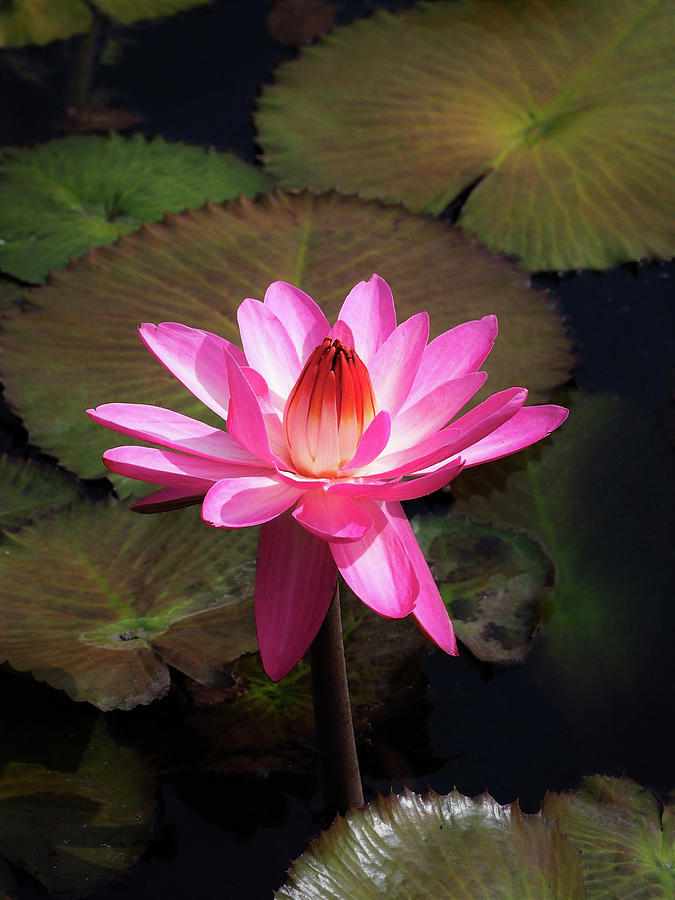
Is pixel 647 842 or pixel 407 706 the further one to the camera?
pixel 407 706

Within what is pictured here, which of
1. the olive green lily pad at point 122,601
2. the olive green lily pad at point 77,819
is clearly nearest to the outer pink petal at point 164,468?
the olive green lily pad at point 122,601

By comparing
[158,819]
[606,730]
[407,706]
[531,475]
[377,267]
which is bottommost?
[158,819]

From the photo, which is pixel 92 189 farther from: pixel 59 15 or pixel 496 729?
pixel 496 729

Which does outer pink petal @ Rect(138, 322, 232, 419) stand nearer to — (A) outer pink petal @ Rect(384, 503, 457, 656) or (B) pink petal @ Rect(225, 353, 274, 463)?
(B) pink petal @ Rect(225, 353, 274, 463)

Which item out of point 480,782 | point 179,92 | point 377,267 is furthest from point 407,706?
point 179,92

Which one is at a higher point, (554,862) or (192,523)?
(554,862)

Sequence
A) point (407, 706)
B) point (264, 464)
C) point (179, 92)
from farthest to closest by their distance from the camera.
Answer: point (179, 92) → point (407, 706) → point (264, 464)

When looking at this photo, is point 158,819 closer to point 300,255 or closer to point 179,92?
point 300,255

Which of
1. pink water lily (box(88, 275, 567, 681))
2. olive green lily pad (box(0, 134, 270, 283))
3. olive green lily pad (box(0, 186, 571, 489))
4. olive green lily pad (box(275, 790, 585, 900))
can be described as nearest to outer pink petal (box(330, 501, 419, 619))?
pink water lily (box(88, 275, 567, 681))

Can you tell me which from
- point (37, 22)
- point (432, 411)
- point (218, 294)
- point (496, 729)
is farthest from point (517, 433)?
point (37, 22)
